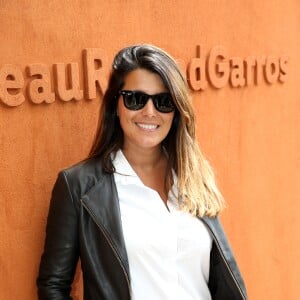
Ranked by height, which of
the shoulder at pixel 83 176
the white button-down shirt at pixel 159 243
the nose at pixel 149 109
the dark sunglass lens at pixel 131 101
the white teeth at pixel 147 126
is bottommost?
the white button-down shirt at pixel 159 243

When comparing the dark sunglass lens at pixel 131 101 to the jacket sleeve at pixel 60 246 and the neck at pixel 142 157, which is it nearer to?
the neck at pixel 142 157

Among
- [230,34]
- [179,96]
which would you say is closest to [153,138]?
[179,96]

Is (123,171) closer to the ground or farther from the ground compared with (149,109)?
closer to the ground

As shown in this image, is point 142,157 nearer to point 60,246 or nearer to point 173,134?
point 173,134

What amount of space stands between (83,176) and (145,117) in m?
0.33

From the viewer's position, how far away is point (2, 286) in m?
2.04

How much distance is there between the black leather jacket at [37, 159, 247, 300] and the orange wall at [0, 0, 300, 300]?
26 cm

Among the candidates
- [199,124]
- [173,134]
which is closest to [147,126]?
[173,134]

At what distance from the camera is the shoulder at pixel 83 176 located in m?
1.83

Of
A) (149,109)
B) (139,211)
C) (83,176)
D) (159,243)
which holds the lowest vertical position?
(159,243)

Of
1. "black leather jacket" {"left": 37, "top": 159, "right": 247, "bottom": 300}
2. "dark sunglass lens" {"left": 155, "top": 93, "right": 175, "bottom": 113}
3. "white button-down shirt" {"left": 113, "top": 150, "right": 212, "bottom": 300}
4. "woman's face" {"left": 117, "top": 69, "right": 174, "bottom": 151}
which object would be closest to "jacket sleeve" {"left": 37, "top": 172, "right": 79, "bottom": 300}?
"black leather jacket" {"left": 37, "top": 159, "right": 247, "bottom": 300}

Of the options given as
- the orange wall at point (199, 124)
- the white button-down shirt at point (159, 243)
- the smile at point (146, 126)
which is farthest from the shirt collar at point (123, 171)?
the orange wall at point (199, 124)

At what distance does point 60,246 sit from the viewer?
1.82m

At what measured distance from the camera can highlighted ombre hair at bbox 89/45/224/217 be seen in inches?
74.5
